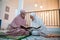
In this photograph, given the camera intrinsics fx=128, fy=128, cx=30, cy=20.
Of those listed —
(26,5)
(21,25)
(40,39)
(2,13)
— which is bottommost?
(40,39)

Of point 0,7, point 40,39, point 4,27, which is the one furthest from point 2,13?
point 40,39

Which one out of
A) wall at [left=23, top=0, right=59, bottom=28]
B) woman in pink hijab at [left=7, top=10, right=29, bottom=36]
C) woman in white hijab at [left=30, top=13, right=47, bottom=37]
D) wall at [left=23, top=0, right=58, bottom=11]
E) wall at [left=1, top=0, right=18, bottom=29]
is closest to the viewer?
woman in white hijab at [left=30, top=13, right=47, bottom=37]

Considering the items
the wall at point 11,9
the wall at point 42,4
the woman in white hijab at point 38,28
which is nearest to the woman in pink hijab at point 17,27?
the woman in white hijab at point 38,28

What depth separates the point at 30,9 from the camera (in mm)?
6250

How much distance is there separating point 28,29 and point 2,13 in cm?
204

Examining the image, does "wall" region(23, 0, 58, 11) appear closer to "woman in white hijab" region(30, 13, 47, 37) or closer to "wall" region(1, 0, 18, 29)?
"wall" region(1, 0, 18, 29)

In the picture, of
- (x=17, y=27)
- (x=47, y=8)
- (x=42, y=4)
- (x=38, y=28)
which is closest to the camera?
(x=38, y=28)

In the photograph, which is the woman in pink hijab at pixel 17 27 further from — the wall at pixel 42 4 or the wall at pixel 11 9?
the wall at pixel 42 4

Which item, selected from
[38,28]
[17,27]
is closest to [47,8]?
[17,27]

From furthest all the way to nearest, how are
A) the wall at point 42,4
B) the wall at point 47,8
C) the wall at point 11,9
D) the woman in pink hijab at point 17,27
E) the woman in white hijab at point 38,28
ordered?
1. the wall at point 42,4
2. the wall at point 47,8
3. the wall at point 11,9
4. the woman in pink hijab at point 17,27
5. the woman in white hijab at point 38,28

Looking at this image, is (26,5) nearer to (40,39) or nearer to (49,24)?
(49,24)

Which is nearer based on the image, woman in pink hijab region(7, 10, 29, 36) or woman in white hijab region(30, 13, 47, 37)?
woman in white hijab region(30, 13, 47, 37)

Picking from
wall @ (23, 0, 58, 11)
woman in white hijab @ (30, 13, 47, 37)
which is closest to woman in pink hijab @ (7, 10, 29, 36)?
woman in white hijab @ (30, 13, 47, 37)

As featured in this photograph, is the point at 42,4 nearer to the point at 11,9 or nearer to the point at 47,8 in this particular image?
the point at 47,8
